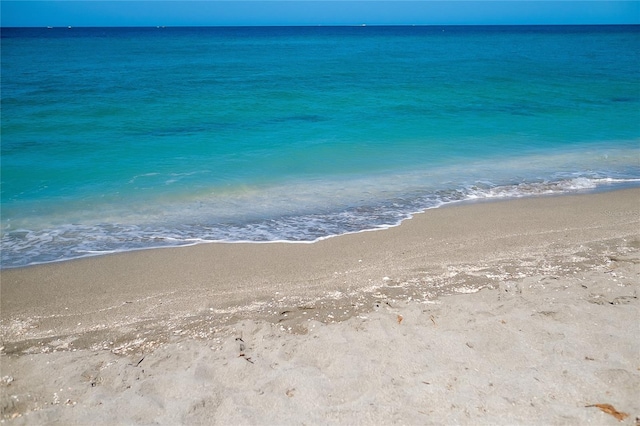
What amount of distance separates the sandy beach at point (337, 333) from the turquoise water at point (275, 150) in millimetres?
1143

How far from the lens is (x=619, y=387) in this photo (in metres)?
3.36

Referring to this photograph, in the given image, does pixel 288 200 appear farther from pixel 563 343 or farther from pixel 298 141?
pixel 563 343

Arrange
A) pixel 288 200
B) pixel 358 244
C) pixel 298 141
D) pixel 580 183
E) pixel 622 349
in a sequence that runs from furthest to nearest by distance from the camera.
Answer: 1. pixel 298 141
2. pixel 580 183
3. pixel 288 200
4. pixel 358 244
5. pixel 622 349

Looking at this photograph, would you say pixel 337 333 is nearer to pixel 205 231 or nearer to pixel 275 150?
pixel 205 231

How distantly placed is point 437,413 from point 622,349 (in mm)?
1651

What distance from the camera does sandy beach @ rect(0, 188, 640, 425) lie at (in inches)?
129

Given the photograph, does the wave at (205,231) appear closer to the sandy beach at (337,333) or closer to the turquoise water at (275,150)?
the turquoise water at (275,150)


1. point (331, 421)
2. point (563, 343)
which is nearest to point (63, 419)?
point (331, 421)

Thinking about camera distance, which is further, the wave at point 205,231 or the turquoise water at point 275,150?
the turquoise water at point 275,150

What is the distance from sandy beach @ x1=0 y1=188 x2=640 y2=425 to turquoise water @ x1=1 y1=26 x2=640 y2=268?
3.75 ft

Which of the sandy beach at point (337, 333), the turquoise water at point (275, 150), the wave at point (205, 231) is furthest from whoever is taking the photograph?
the turquoise water at point (275, 150)

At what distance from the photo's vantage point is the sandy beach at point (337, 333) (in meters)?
3.27

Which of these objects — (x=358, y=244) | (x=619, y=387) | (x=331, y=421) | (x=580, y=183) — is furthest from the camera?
(x=580, y=183)

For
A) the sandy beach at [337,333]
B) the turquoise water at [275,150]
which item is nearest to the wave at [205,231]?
the turquoise water at [275,150]
